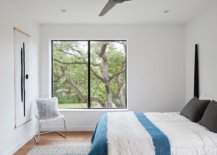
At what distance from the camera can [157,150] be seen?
8.56 feet

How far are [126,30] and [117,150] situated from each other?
3418 millimetres

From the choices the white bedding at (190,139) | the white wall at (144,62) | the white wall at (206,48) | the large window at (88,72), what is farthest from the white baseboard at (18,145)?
the white wall at (206,48)

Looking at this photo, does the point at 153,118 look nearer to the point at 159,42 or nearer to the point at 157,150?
the point at 157,150

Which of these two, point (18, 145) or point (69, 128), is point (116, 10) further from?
point (18, 145)

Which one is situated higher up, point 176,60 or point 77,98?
point 176,60

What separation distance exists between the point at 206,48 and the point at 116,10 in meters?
1.74

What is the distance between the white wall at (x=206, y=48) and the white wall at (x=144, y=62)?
1.31ft

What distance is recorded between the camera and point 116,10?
4348 millimetres

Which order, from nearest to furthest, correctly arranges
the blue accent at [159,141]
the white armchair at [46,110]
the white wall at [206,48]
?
1. the blue accent at [159,141]
2. the white wall at [206,48]
3. the white armchair at [46,110]

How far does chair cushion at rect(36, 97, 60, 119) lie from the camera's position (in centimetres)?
494

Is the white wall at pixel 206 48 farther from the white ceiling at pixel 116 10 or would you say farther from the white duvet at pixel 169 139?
the white duvet at pixel 169 139

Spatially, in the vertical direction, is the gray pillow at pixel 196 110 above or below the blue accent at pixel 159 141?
above

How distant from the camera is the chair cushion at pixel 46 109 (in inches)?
195

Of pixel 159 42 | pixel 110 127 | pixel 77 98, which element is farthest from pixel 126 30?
pixel 110 127
